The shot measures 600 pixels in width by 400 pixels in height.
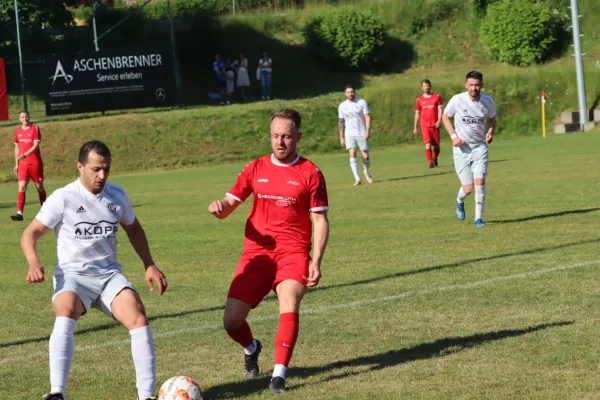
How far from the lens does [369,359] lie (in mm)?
8078

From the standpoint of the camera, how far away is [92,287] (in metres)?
7.01

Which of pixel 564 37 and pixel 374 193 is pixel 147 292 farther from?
pixel 564 37

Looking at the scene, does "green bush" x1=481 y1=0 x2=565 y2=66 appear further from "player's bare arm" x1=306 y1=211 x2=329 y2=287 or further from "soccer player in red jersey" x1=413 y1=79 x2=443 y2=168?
"player's bare arm" x1=306 y1=211 x2=329 y2=287

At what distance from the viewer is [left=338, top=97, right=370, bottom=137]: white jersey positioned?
24.3 m

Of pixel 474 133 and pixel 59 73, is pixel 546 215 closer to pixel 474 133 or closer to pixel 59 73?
pixel 474 133

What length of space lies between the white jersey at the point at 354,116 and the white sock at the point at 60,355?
17.8 m

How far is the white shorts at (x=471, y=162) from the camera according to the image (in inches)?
624

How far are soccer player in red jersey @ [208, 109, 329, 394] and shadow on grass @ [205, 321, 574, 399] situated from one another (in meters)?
0.35

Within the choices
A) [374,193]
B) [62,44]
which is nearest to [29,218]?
[374,193]

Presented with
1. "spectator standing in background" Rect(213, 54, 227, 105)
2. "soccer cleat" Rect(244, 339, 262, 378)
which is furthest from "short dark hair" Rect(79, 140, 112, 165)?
"spectator standing in background" Rect(213, 54, 227, 105)

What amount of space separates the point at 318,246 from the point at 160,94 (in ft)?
116

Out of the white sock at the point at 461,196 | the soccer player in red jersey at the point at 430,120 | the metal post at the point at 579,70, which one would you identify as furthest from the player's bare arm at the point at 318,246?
the metal post at the point at 579,70

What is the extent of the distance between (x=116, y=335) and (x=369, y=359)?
2554 mm

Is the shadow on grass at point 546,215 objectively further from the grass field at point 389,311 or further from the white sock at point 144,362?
the white sock at point 144,362
